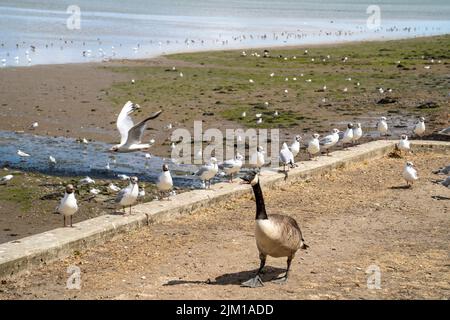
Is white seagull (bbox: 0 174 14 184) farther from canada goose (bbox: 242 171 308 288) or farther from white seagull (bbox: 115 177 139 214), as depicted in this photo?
canada goose (bbox: 242 171 308 288)

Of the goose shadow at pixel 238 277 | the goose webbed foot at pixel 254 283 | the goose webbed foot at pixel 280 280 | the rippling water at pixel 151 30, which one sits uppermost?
the rippling water at pixel 151 30

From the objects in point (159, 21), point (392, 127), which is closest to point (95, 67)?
point (392, 127)

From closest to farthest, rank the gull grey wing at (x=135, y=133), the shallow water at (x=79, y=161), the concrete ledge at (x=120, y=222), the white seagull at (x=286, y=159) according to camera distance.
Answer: the concrete ledge at (x=120, y=222), the gull grey wing at (x=135, y=133), the white seagull at (x=286, y=159), the shallow water at (x=79, y=161)

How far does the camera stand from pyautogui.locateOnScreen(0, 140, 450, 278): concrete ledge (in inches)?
375

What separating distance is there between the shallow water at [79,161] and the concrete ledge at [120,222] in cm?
292

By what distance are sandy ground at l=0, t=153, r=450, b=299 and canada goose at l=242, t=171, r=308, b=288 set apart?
0.59ft

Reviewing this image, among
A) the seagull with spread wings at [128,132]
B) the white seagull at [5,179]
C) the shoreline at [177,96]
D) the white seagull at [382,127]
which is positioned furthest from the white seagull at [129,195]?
the white seagull at [382,127]

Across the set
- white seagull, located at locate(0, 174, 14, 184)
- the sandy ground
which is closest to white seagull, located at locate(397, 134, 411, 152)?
the sandy ground

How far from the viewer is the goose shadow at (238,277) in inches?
345

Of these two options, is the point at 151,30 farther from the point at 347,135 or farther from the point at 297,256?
the point at 297,256

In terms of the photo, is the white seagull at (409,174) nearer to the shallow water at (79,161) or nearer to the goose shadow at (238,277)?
the shallow water at (79,161)

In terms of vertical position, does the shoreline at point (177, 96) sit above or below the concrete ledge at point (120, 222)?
above

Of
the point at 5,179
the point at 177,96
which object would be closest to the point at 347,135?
the point at 5,179
